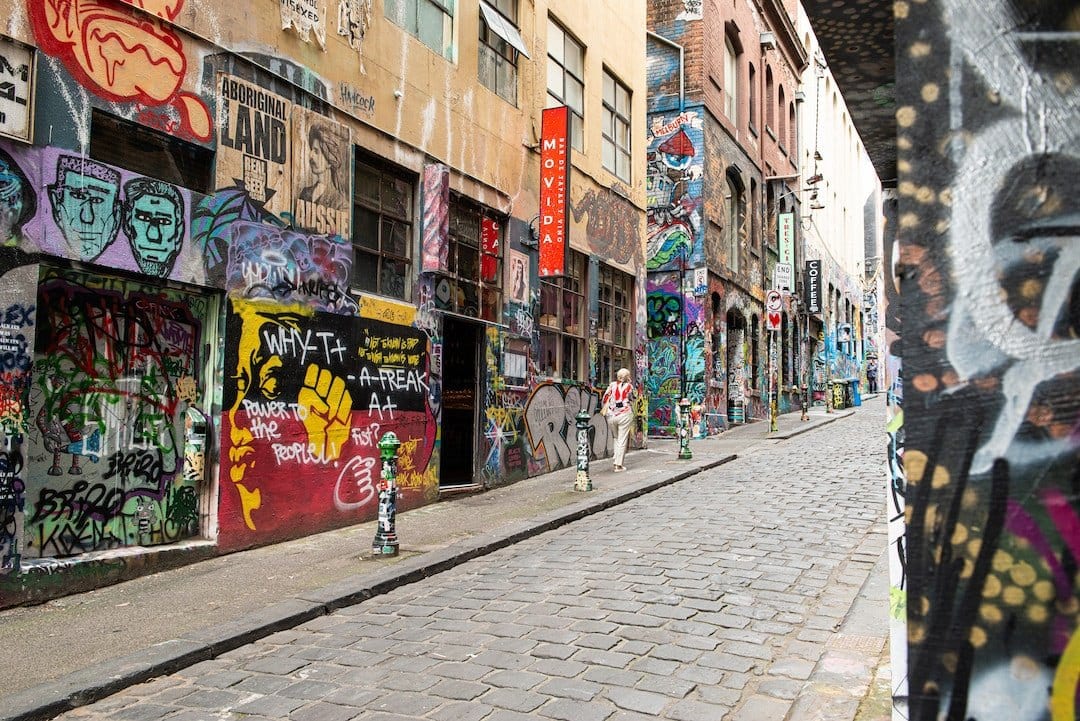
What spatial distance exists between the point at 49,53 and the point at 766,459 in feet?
40.1

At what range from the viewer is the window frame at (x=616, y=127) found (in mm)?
15570

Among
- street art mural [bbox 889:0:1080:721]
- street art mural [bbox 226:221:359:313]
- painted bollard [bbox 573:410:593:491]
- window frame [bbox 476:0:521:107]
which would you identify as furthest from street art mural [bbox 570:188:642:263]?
street art mural [bbox 889:0:1080:721]

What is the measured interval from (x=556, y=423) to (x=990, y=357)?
466 inches

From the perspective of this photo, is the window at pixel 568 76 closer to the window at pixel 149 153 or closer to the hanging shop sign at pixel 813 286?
the window at pixel 149 153

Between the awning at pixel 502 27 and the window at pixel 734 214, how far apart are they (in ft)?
40.2

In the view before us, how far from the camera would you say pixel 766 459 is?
14641 mm

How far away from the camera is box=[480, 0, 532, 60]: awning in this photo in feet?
37.9

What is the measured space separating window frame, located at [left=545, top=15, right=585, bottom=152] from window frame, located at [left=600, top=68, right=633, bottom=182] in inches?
33.9

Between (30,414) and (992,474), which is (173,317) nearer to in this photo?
(30,414)

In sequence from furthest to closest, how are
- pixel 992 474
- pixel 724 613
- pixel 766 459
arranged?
pixel 766 459 < pixel 724 613 < pixel 992 474

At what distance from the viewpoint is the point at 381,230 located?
31.3 ft

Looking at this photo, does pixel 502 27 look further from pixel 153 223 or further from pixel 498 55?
pixel 153 223

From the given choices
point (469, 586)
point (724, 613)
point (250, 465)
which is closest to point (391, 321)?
point (250, 465)

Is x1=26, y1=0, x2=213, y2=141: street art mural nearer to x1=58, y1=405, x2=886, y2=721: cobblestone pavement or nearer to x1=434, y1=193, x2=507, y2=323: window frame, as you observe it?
x1=434, y1=193, x2=507, y2=323: window frame
